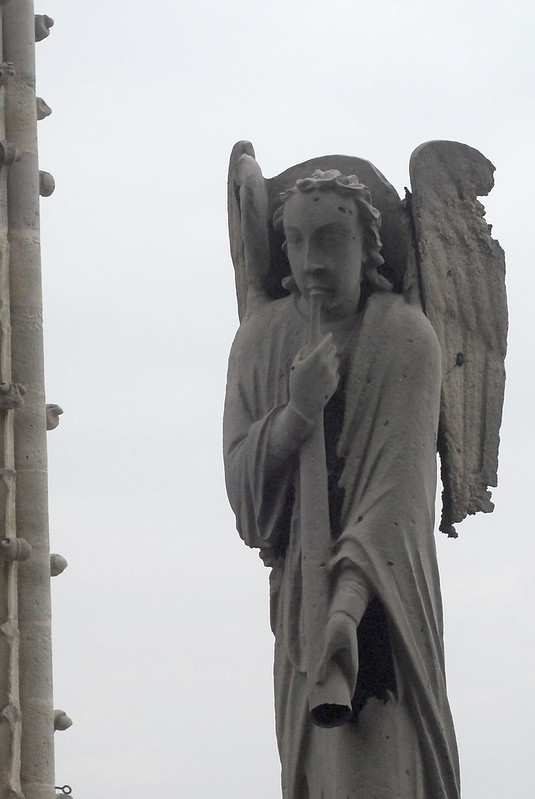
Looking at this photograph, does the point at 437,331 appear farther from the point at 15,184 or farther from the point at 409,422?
the point at 15,184

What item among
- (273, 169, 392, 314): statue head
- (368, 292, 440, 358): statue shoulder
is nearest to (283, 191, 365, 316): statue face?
(273, 169, 392, 314): statue head

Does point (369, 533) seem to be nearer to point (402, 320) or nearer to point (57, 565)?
point (402, 320)

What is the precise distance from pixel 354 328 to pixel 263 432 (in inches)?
17.7

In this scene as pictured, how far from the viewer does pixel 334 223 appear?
1002cm

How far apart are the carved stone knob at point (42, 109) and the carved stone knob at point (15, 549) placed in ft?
7.74

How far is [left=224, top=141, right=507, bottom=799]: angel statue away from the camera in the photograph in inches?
380

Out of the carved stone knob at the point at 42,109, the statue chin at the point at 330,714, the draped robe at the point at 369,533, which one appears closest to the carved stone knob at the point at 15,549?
the carved stone knob at the point at 42,109

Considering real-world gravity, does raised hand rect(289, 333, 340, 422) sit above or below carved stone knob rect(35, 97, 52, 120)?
below

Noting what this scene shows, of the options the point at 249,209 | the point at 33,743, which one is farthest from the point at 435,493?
the point at 33,743

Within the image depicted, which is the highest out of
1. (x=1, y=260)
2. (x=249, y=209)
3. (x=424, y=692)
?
(x=1, y=260)

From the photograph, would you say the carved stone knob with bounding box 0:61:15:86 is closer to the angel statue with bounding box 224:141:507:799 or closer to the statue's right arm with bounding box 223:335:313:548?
the angel statue with bounding box 224:141:507:799

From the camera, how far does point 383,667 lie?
31.8 ft

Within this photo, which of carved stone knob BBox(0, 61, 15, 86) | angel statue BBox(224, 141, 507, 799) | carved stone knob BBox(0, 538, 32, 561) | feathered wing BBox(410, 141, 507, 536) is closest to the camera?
angel statue BBox(224, 141, 507, 799)

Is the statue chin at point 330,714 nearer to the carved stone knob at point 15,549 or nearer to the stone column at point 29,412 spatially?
the stone column at point 29,412
